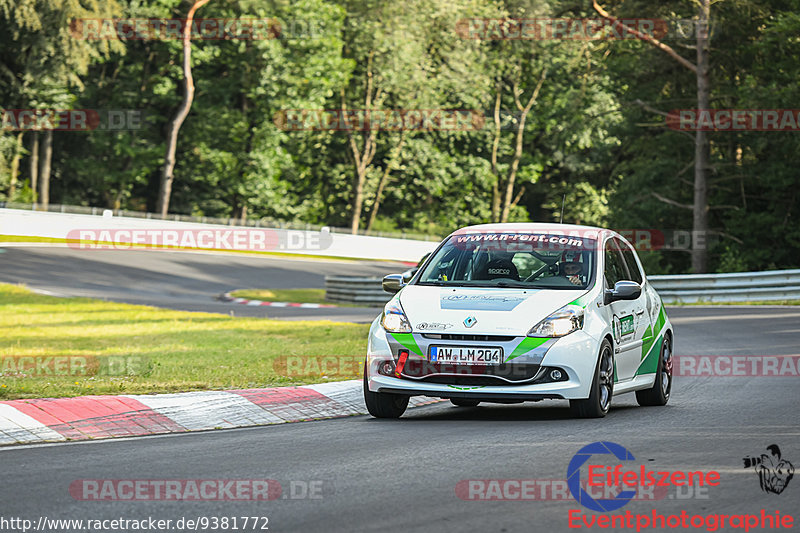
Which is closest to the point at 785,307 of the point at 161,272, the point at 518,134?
the point at 161,272

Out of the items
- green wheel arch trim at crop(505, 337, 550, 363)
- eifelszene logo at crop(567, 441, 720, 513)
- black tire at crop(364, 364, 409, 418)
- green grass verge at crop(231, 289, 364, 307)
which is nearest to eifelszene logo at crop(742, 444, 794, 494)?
eifelszene logo at crop(567, 441, 720, 513)

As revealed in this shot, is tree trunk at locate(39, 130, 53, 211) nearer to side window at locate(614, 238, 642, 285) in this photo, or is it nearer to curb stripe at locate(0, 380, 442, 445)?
curb stripe at locate(0, 380, 442, 445)

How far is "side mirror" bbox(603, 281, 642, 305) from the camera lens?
405 inches

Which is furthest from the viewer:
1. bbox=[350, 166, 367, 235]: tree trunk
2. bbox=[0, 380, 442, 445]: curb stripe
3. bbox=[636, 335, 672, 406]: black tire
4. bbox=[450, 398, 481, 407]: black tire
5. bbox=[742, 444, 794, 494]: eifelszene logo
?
bbox=[350, 166, 367, 235]: tree trunk

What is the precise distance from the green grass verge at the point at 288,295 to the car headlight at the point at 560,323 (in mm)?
24824

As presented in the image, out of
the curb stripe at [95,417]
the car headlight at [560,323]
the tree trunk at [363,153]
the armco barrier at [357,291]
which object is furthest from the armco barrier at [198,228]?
the car headlight at [560,323]

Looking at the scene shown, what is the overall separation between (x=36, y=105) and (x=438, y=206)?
2494 cm

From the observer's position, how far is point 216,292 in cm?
3725

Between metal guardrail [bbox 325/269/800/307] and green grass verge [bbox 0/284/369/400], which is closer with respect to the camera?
green grass verge [bbox 0/284/369/400]

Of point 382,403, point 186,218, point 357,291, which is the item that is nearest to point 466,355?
point 382,403

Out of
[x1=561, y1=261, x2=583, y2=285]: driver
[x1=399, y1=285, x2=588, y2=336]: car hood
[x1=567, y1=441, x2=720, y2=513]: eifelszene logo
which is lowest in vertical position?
[x1=567, y1=441, x2=720, y2=513]: eifelszene logo

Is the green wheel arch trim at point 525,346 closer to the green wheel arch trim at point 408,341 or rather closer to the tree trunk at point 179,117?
the green wheel arch trim at point 408,341

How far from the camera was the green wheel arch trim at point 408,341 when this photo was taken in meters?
9.52

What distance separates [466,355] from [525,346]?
18.9 inches
